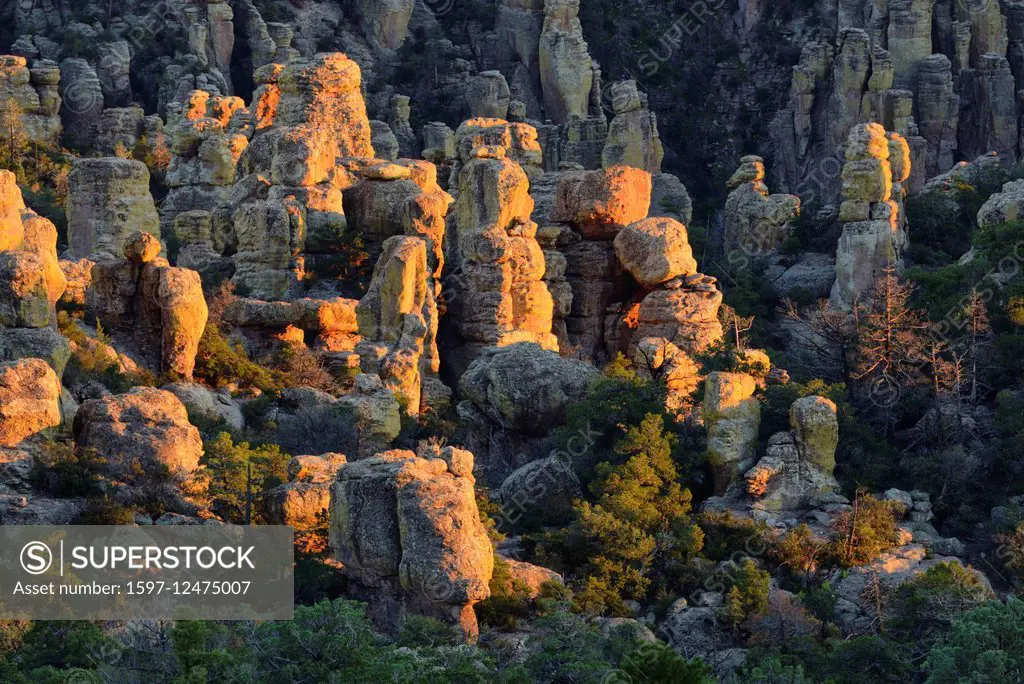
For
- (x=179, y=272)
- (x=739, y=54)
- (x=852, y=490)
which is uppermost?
(x=739, y=54)

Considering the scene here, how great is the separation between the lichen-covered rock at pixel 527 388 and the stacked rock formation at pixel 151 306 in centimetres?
503

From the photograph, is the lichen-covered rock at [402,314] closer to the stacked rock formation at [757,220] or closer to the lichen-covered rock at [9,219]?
the lichen-covered rock at [9,219]

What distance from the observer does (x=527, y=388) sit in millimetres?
43531

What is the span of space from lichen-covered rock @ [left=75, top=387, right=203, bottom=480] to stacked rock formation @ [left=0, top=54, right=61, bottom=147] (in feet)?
109

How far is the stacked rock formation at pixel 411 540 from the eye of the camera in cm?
3294

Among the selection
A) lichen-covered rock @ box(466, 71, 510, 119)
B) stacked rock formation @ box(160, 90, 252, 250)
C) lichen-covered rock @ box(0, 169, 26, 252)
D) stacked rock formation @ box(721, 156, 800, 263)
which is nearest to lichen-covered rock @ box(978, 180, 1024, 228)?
stacked rock formation @ box(721, 156, 800, 263)

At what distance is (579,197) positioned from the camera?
5034 cm

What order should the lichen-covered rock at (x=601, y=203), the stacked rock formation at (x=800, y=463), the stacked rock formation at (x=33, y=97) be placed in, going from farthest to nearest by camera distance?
the stacked rock formation at (x=33, y=97)
the lichen-covered rock at (x=601, y=203)
the stacked rock formation at (x=800, y=463)

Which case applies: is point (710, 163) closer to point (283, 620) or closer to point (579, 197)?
point (579, 197)

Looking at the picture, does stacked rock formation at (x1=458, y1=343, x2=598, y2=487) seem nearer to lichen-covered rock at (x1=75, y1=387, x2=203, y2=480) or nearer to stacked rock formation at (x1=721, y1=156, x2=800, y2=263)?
lichen-covered rock at (x1=75, y1=387, x2=203, y2=480)

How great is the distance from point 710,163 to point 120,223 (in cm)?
3384

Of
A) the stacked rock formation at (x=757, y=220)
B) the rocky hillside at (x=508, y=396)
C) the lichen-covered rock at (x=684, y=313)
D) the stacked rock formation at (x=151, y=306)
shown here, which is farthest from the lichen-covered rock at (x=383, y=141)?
the stacked rock formation at (x=151, y=306)

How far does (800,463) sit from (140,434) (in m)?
10.3

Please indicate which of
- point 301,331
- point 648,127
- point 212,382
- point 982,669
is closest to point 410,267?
point 301,331
